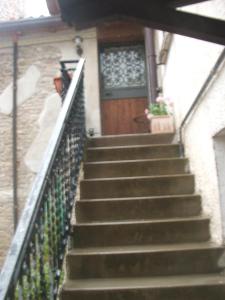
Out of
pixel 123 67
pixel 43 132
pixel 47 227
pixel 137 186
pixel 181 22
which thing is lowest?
pixel 47 227

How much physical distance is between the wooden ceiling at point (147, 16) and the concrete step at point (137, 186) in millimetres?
2258

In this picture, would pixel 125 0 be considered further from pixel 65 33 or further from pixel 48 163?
pixel 65 33

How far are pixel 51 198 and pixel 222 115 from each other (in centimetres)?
136

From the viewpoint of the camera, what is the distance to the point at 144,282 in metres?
2.70

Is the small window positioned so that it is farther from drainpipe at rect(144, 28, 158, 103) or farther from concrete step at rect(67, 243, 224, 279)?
concrete step at rect(67, 243, 224, 279)

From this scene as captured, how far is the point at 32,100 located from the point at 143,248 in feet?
15.8

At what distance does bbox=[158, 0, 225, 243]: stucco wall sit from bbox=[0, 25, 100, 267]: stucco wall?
2.88 meters

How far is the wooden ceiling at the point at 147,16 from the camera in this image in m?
1.54

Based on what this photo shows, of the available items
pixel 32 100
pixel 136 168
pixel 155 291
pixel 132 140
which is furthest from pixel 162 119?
pixel 32 100

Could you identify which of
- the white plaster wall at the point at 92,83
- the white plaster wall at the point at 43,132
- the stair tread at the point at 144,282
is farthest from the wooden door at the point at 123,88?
the stair tread at the point at 144,282

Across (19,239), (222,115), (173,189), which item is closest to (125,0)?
(19,239)

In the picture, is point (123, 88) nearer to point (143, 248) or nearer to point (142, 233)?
point (142, 233)

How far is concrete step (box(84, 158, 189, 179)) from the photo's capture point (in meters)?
4.02

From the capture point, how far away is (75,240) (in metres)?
3.18
